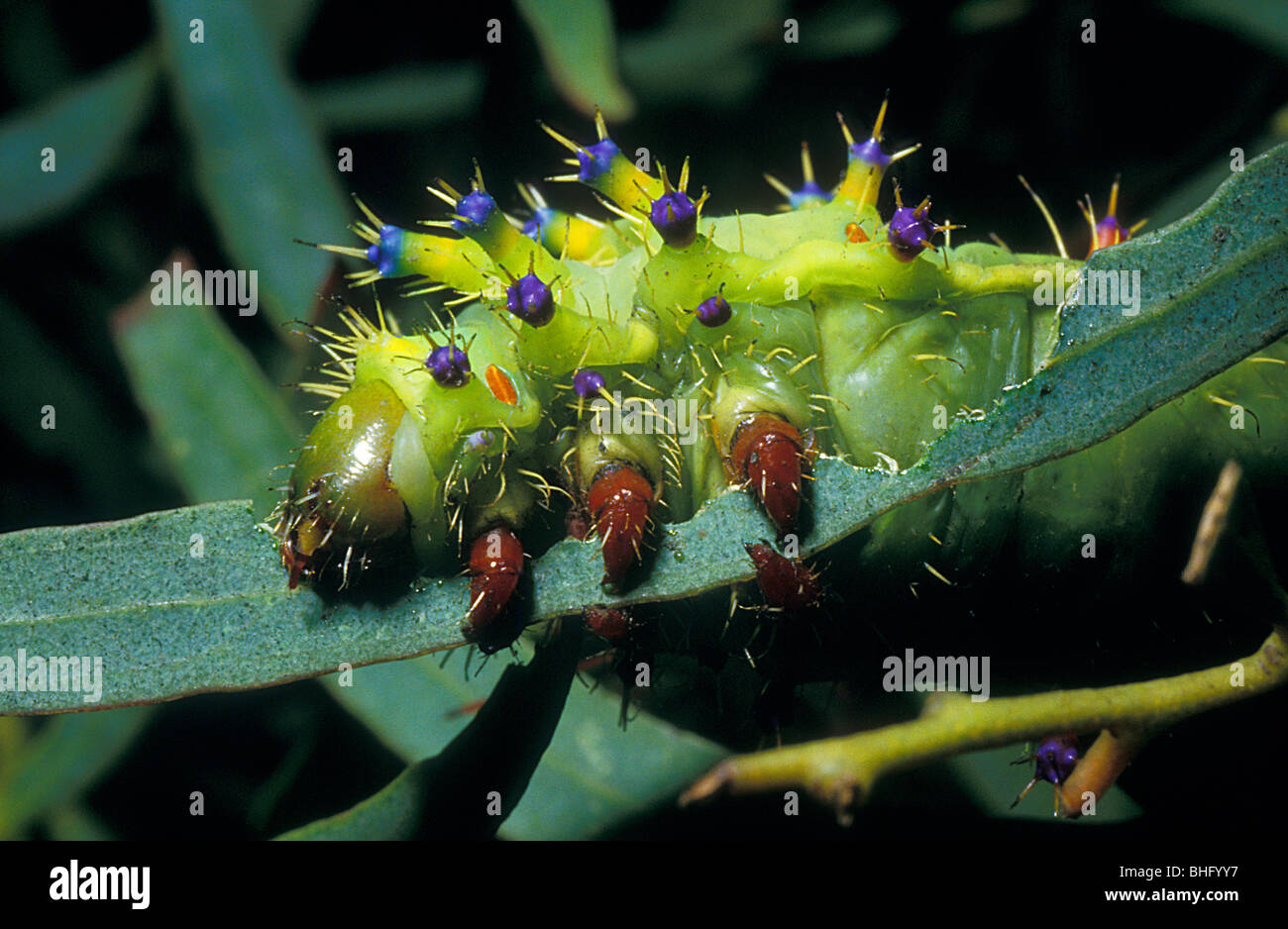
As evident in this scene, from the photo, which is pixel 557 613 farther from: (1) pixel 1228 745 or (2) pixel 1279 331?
(1) pixel 1228 745

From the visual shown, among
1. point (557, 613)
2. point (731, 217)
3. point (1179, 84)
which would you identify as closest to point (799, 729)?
point (557, 613)

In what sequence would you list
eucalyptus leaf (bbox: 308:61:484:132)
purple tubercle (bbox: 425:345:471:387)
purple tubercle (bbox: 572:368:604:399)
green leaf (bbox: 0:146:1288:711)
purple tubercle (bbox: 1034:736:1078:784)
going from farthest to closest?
eucalyptus leaf (bbox: 308:61:484:132) < purple tubercle (bbox: 1034:736:1078:784) < purple tubercle (bbox: 572:368:604:399) < purple tubercle (bbox: 425:345:471:387) < green leaf (bbox: 0:146:1288:711)

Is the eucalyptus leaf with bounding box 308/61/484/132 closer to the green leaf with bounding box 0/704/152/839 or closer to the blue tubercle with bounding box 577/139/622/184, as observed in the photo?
the blue tubercle with bounding box 577/139/622/184

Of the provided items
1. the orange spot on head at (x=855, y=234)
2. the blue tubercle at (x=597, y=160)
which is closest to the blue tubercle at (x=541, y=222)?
the blue tubercle at (x=597, y=160)

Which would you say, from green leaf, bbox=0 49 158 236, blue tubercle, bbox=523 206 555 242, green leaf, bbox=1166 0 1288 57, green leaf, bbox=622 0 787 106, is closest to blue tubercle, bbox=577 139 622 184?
blue tubercle, bbox=523 206 555 242

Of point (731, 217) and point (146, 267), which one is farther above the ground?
point (146, 267)

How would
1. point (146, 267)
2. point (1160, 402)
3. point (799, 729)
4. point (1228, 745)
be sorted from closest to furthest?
1. point (1160, 402)
2. point (1228, 745)
3. point (799, 729)
4. point (146, 267)
